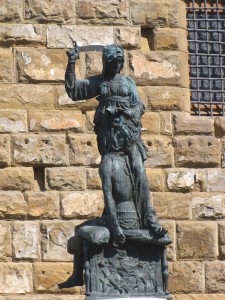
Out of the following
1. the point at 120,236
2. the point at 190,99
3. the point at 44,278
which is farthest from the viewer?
the point at 190,99

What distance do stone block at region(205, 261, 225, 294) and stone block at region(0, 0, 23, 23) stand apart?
8.74 feet

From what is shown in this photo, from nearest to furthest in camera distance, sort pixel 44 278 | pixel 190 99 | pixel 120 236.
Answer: pixel 120 236 < pixel 44 278 < pixel 190 99

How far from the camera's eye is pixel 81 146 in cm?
1348

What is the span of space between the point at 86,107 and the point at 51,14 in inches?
34.3

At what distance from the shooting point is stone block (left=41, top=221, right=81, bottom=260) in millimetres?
13242

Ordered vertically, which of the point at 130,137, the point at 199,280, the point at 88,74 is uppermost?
the point at 88,74

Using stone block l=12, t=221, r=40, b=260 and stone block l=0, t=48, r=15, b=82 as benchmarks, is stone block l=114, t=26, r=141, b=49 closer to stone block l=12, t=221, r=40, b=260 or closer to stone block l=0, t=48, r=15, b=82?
stone block l=0, t=48, r=15, b=82

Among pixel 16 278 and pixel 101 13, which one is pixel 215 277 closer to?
pixel 16 278

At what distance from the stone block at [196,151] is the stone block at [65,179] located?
87 cm

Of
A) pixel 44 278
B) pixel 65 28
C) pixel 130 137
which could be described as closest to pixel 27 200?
pixel 44 278

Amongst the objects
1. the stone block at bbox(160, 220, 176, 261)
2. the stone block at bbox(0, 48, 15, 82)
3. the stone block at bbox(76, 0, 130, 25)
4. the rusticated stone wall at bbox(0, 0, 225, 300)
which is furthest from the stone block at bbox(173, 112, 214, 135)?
the stone block at bbox(0, 48, 15, 82)

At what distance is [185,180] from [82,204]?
0.95 meters

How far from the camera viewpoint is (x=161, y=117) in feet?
45.0

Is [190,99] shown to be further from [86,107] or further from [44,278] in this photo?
[44,278]
